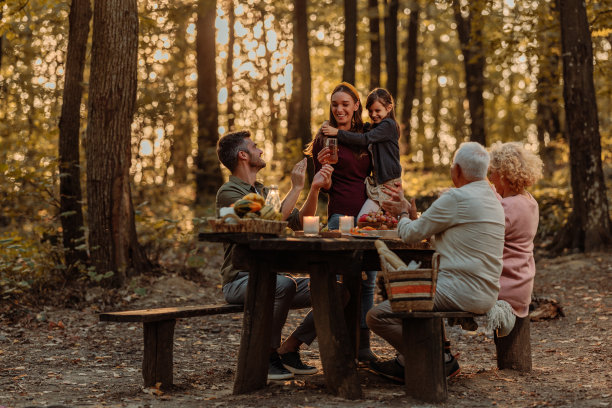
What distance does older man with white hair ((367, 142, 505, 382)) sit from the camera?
5.12 metres

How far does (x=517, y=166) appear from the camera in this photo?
5.84 meters

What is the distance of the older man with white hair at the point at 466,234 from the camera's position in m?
5.12

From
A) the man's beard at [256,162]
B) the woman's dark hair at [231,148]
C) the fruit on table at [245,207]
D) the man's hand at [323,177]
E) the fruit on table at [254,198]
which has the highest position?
the woman's dark hair at [231,148]

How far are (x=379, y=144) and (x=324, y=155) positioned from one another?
607mm

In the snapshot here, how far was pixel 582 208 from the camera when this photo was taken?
1234 centimetres

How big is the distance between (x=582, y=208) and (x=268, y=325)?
28.0 ft

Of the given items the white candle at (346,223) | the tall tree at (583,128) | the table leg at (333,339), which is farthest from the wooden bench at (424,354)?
the tall tree at (583,128)

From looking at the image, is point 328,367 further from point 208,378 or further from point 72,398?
point 72,398

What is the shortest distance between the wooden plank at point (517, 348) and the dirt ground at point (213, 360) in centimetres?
10

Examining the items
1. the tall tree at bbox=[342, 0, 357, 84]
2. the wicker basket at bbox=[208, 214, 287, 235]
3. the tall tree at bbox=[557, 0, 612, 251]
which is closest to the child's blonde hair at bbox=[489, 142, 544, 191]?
the wicker basket at bbox=[208, 214, 287, 235]

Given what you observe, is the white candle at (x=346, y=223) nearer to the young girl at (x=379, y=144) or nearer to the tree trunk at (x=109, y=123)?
the young girl at (x=379, y=144)

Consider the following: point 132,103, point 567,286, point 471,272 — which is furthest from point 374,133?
point 567,286

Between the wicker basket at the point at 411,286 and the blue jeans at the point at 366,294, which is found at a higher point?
the wicker basket at the point at 411,286

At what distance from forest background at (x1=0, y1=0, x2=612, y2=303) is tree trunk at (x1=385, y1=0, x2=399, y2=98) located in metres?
0.04
